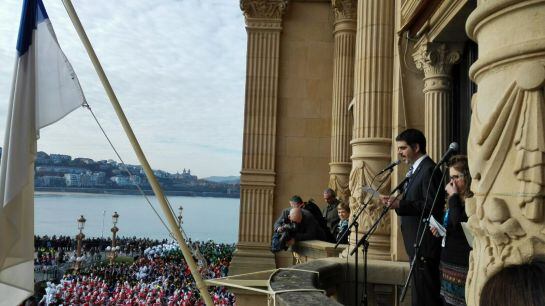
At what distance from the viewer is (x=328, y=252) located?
786 cm

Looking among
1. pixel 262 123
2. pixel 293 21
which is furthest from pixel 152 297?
pixel 293 21

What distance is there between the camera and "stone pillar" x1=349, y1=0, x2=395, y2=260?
699 cm

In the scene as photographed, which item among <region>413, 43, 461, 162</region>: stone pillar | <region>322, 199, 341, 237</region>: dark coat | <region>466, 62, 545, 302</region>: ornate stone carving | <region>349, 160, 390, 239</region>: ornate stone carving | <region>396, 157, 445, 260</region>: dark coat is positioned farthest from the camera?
<region>322, 199, 341, 237</region>: dark coat

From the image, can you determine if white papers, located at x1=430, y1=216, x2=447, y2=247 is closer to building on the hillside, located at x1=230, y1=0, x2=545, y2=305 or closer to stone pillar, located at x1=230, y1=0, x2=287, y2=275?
building on the hillside, located at x1=230, y1=0, x2=545, y2=305

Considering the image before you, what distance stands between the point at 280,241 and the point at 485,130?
7.29 metres

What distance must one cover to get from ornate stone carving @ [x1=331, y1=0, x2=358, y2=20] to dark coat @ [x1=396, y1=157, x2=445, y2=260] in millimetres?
10417

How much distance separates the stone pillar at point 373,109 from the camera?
699 cm

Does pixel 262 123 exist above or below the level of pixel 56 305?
above

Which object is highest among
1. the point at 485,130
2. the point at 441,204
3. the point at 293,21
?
the point at 293,21

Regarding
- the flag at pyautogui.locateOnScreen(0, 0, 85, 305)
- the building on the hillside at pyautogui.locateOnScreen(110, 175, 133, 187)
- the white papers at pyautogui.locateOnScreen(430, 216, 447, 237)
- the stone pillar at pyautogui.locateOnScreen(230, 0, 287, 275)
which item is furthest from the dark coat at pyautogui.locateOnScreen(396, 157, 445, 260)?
the stone pillar at pyautogui.locateOnScreen(230, 0, 287, 275)

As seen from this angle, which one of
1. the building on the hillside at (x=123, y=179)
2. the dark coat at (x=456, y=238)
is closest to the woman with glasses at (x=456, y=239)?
the dark coat at (x=456, y=238)

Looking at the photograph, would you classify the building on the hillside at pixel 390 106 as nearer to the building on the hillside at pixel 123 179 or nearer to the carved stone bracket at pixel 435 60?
the carved stone bracket at pixel 435 60

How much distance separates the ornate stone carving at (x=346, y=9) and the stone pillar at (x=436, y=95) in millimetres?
7302

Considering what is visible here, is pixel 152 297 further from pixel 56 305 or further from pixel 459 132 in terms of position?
pixel 459 132
